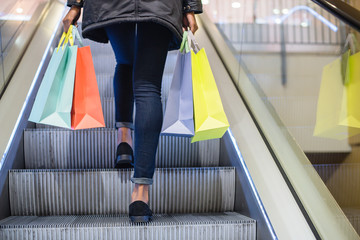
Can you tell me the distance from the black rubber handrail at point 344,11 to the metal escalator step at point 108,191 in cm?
93

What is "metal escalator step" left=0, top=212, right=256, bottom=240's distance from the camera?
1604 mm

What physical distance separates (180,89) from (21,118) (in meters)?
0.98

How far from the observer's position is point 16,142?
2.02 m

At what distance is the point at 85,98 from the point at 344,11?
3.36 feet

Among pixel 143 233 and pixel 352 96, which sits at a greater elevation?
pixel 352 96

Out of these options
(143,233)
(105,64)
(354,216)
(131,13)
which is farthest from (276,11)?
(105,64)

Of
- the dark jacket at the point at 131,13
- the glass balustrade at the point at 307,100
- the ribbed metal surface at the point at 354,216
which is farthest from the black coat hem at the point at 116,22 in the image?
the ribbed metal surface at the point at 354,216

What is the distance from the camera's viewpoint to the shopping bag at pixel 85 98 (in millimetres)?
1615

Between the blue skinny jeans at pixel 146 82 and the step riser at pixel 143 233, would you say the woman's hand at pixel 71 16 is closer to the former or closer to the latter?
the blue skinny jeans at pixel 146 82

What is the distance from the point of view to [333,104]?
1.49m

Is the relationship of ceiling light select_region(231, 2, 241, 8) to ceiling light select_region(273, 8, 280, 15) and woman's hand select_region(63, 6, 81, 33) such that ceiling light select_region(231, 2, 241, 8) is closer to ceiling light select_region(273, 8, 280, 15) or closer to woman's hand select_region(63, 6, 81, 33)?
ceiling light select_region(273, 8, 280, 15)

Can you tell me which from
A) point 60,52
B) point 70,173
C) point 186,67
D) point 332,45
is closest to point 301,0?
point 332,45

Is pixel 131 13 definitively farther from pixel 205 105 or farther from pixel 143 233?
pixel 143 233

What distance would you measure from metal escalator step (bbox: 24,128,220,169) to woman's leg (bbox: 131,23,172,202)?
2.06 ft
